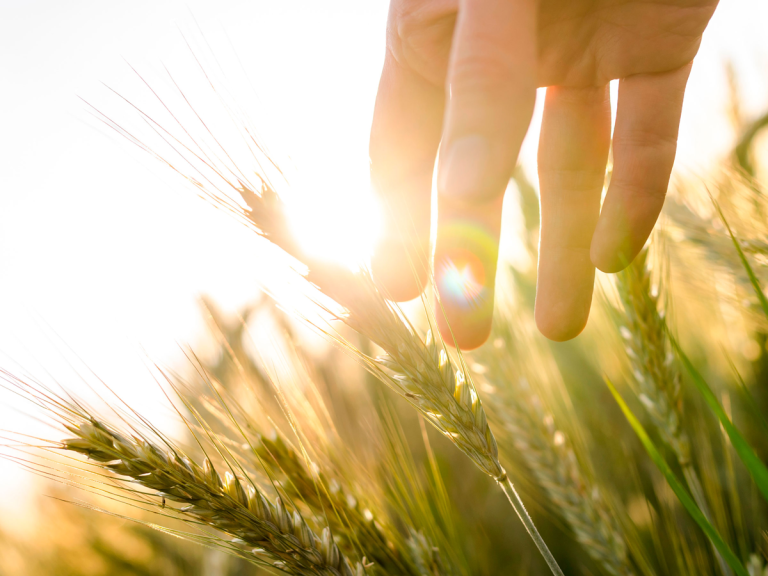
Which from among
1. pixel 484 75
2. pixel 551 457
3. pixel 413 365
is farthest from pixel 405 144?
pixel 551 457

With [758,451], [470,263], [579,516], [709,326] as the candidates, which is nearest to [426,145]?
[470,263]

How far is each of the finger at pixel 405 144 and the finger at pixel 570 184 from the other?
0.36m

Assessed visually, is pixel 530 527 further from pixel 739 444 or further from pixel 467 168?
pixel 467 168

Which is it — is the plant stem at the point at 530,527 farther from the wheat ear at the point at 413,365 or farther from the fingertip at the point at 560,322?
the fingertip at the point at 560,322

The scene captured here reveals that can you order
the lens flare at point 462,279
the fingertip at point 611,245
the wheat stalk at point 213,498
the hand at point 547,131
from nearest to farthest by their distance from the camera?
the wheat stalk at point 213,498 < the hand at point 547,131 < the fingertip at point 611,245 < the lens flare at point 462,279

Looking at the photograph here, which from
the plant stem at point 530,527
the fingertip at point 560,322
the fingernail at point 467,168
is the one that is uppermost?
the fingernail at point 467,168

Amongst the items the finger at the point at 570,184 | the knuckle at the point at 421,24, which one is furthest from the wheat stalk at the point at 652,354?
the knuckle at the point at 421,24

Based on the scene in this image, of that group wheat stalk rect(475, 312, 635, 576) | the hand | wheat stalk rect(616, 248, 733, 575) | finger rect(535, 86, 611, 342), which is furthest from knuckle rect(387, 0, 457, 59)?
wheat stalk rect(475, 312, 635, 576)

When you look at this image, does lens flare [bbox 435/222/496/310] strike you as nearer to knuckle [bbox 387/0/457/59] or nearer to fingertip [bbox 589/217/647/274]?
fingertip [bbox 589/217/647/274]

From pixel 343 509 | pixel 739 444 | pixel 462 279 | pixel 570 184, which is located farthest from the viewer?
pixel 570 184

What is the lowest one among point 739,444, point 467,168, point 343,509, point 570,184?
point 343,509

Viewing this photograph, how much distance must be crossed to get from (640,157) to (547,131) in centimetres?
30

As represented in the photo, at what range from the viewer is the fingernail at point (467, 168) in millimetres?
754

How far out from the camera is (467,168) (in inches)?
29.7
